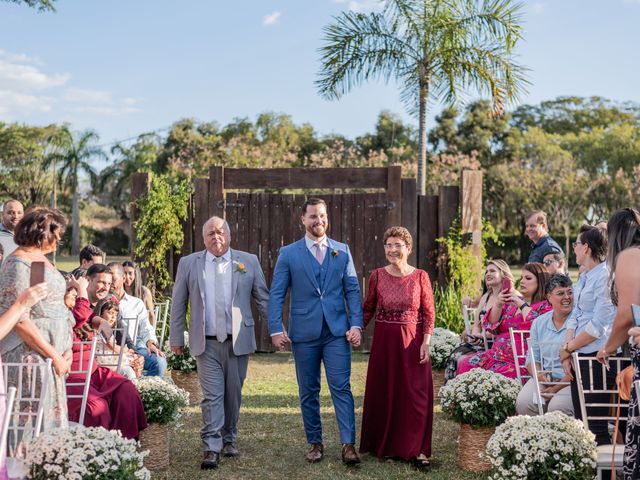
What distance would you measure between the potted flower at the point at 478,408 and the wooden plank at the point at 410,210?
5053 millimetres

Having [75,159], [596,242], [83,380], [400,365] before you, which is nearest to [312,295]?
[400,365]

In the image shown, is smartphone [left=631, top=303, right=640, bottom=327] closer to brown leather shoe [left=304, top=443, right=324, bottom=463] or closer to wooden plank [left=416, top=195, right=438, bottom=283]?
brown leather shoe [left=304, top=443, right=324, bottom=463]

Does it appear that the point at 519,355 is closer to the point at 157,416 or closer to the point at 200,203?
the point at 157,416

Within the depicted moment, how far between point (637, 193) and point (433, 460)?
39.1 m

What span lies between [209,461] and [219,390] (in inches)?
21.4

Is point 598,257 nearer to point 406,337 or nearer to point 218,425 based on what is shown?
point 406,337

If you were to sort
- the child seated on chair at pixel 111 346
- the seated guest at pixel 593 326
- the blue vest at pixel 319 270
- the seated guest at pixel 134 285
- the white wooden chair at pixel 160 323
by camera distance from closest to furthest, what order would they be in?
the seated guest at pixel 593 326, the blue vest at pixel 319 270, the child seated on chair at pixel 111 346, the seated guest at pixel 134 285, the white wooden chair at pixel 160 323

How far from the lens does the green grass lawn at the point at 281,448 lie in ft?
18.4

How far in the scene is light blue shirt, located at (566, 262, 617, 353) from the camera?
4.82 m

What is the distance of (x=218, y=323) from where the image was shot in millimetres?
5996

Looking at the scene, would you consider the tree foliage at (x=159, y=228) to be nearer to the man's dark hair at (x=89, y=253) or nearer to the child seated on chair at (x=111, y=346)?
the man's dark hair at (x=89, y=253)

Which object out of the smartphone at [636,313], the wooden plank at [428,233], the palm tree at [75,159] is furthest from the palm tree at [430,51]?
the palm tree at [75,159]

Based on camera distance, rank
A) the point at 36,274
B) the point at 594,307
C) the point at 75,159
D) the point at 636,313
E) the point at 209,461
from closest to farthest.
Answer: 1. the point at 636,313
2. the point at 36,274
3. the point at 594,307
4. the point at 209,461
5. the point at 75,159

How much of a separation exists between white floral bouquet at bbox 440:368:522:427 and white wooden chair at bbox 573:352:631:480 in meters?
0.80
